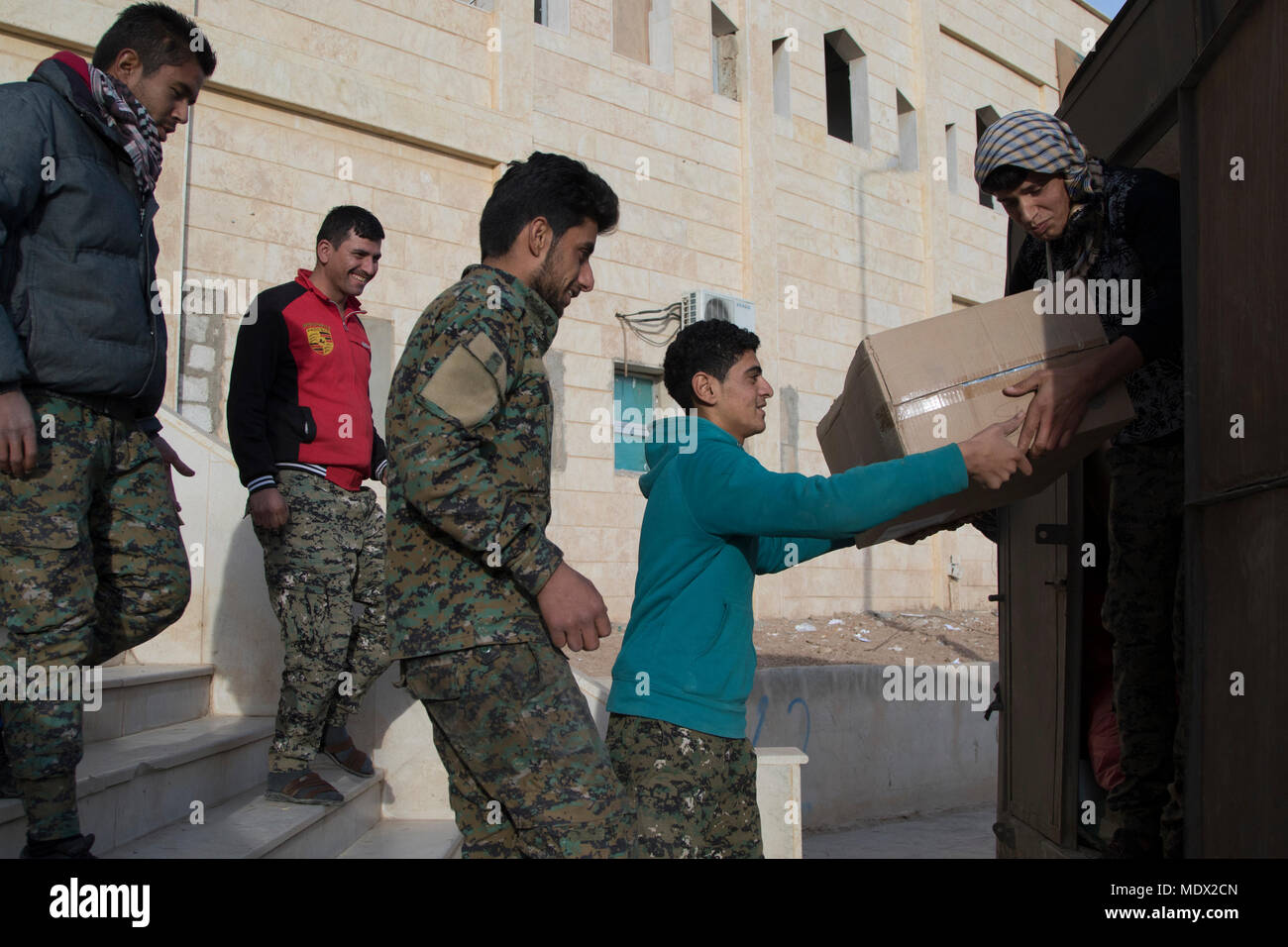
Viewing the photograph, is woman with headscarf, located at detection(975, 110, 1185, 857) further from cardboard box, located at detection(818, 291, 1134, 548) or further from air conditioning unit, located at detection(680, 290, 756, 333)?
air conditioning unit, located at detection(680, 290, 756, 333)

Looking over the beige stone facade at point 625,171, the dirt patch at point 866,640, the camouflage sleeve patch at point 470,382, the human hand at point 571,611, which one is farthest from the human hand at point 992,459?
the beige stone facade at point 625,171

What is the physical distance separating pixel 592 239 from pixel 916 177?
1237cm

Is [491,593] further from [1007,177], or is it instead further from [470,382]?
[1007,177]

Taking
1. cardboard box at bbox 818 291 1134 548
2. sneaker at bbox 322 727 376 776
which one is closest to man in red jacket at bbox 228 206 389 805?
sneaker at bbox 322 727 376 776

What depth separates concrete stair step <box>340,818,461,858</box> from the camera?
3873mm

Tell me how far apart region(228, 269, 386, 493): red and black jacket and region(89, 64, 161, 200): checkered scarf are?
3.31ft

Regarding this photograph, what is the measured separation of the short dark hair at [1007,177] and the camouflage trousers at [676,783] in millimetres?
1627

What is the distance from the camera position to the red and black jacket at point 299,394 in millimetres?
3672

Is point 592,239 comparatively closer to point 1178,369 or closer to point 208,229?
point 1178,369

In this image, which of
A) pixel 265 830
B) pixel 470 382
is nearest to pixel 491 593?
pixel 470 382

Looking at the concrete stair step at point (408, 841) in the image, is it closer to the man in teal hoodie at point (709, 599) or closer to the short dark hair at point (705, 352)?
the man in teal hoodie at point (709, 599)

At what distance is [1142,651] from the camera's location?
2.77 meters

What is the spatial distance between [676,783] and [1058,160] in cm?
185
